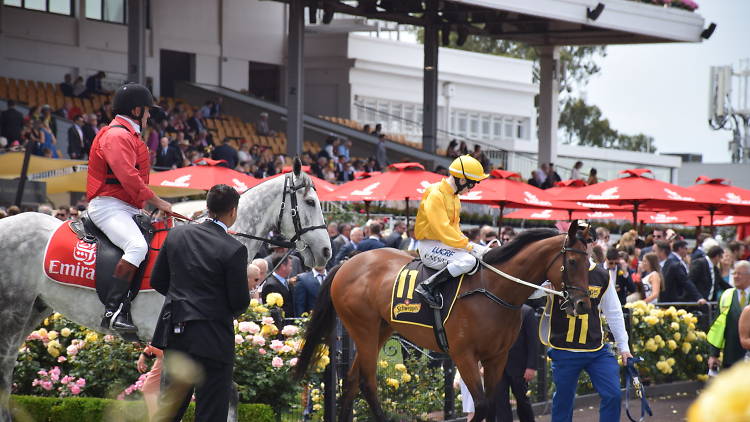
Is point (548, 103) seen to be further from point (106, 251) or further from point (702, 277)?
→ point (106, 251)

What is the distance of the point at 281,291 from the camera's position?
10414mm

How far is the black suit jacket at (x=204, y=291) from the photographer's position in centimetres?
544

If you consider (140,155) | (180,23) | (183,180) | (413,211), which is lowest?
(413,211)

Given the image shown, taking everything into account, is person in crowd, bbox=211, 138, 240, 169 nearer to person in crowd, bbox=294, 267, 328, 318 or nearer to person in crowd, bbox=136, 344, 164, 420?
person in crowd, bbox=294, 267, 328, 318

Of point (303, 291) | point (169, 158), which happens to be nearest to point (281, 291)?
point (303, 291)

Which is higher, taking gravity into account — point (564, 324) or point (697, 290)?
point (564, 324)

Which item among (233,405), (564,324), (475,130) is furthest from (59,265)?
(475,130)

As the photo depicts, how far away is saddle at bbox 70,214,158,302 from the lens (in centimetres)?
648

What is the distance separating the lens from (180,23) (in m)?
32.7

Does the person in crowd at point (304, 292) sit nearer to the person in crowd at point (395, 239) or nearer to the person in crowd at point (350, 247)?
the person in crowd at point (350, 247)

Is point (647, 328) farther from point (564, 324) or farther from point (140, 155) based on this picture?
point (140, 155)

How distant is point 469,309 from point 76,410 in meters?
3.20

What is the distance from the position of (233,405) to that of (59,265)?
4.93 ft

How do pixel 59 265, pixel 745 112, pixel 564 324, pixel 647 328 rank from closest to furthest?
1. pixel 59 265
2. pixel 564 324
3. pixel 647 328
4. pixel 745 112
